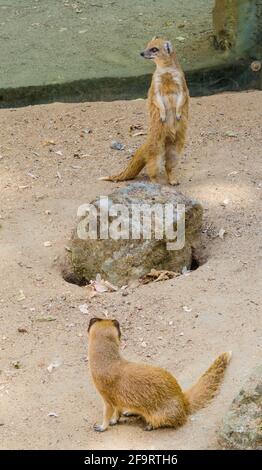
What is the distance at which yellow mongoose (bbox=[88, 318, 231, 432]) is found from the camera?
13.1ft

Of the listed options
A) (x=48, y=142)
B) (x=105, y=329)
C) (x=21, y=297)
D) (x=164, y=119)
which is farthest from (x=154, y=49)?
(x=105, y=329)

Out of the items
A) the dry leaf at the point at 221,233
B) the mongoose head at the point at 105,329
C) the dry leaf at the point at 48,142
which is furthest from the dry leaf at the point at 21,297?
the dry leaf at the point at 48,142

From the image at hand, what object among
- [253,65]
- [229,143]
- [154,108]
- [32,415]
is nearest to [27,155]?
[154,108]

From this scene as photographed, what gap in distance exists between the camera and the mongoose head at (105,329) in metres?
4.09

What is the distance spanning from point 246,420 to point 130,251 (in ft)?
6.08

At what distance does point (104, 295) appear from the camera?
17.0ft

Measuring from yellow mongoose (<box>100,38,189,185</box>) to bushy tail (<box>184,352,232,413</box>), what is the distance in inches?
94.5

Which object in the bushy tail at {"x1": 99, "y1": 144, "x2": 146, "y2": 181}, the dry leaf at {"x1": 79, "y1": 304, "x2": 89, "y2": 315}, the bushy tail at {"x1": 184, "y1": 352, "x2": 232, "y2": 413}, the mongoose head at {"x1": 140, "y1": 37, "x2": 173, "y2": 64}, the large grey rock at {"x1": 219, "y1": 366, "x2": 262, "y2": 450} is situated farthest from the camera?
the mongoose head at {"x1": 140, "y1": 37, "x2": 173, "y2": 64}

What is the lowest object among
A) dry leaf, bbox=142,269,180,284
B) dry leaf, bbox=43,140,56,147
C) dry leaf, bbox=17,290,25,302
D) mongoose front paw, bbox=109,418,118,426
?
dry leaf, bbox=43,140,56,147

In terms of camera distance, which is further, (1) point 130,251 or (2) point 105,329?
(1) point 130,251

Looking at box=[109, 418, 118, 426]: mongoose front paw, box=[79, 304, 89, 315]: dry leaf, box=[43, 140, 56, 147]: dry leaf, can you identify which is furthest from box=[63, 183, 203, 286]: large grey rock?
box=[43, 140, 56, 147]: dry leaf

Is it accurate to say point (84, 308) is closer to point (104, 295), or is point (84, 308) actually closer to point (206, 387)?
point (104, 295)

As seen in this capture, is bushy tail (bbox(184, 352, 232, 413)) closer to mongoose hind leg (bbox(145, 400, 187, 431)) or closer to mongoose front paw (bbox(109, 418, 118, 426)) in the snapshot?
mongoose hind leg (bbox(145, 400, 187, 431))

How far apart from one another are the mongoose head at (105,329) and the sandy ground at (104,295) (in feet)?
1.18
